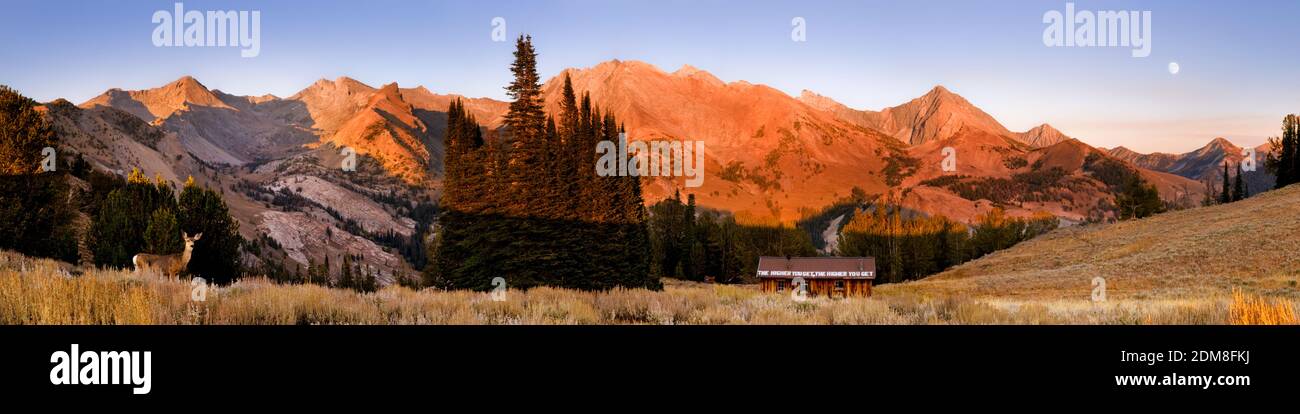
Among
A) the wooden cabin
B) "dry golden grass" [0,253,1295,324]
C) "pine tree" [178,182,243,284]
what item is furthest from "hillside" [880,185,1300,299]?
"pine tree" [178,182,243,284]

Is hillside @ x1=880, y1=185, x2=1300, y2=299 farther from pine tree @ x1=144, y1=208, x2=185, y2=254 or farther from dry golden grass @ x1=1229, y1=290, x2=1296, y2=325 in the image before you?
pine tree @ x1=144, y1=208, x2=185, y2=254

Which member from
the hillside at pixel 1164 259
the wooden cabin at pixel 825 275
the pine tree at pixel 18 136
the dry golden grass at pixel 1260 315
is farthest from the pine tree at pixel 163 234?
the hillside at pixel 1164 259

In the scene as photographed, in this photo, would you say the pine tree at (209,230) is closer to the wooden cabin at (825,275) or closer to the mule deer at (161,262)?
the mule deer at (161,262)

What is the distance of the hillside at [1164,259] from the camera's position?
169 ft

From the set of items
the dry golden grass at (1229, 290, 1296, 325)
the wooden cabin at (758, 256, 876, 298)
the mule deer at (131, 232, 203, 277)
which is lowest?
the wooden cabin at (758, 256, 876, 298)

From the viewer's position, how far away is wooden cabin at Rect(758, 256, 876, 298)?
2854 inches

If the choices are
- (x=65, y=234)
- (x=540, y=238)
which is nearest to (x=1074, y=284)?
(x=540, y=238)

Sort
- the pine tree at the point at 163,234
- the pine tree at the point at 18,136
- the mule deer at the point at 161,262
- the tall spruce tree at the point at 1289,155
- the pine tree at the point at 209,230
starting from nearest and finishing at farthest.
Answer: the mule deer at the point at 161,262
the pine tree at the point at 18,136
the pine tree at the point at 163,234
the pine tree at the point at 209,230
the tall spruce tree at the point at 1289,155

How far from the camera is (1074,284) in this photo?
62812 mm

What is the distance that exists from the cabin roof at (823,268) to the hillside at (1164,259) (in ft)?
21.0

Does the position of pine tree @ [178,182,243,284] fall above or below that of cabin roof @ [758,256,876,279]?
above

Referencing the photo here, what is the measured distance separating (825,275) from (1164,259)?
32.8m
